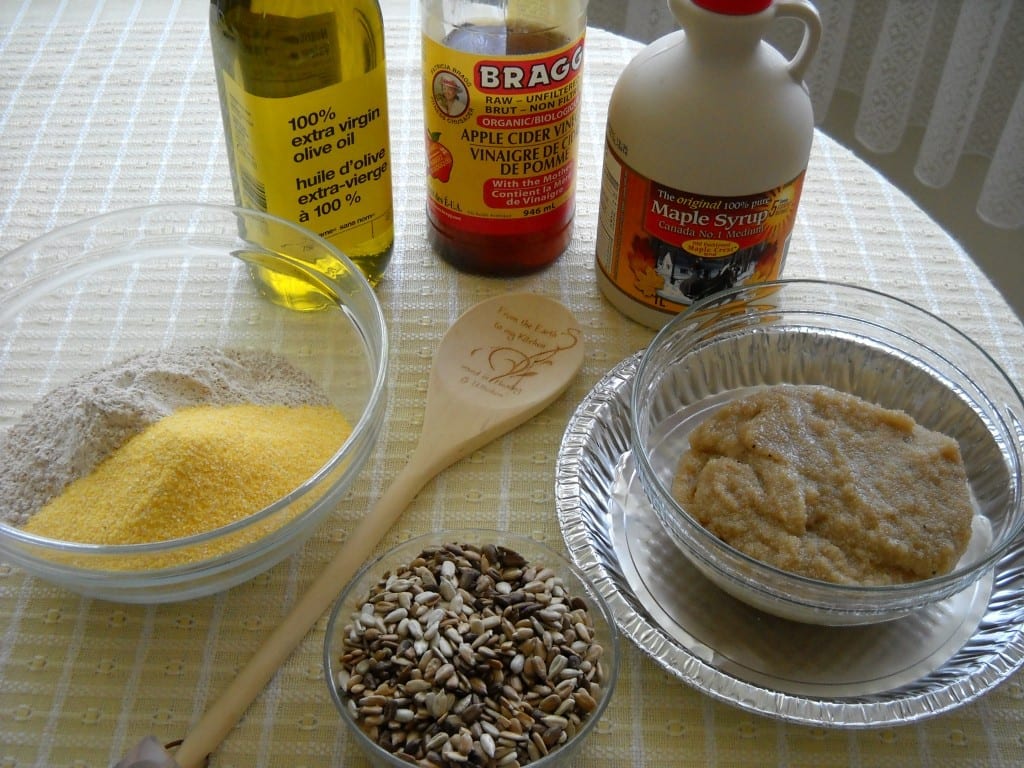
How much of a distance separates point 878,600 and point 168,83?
0.88 meters

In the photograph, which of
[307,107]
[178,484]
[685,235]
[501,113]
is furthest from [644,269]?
[178,484]

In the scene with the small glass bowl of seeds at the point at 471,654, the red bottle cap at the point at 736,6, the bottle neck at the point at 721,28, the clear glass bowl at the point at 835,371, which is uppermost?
the red bottle cap at the point at 736,6

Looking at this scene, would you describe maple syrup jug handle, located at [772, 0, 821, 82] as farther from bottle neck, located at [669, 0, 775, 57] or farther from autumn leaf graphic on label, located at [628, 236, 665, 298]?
autumn leaf graphic on label, located at [628, 236, 665, 298]

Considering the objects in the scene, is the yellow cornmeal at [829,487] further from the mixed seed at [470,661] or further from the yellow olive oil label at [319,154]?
the yellow olive oil label at [319,154]

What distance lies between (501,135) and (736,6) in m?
0.20

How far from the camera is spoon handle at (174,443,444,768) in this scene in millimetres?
560

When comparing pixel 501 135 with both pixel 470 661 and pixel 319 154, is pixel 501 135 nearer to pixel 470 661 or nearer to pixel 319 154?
pixel 319 154

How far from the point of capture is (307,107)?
692mm

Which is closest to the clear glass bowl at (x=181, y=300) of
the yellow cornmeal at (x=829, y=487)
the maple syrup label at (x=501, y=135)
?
the maple syrup label at (x=501, y=135)

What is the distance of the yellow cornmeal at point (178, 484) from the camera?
0.59m

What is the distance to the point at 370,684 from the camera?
0.55 meters

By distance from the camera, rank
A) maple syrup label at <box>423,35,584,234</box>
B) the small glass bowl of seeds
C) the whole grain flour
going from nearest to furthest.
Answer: the small glass bowl of seeds → the whole grain flour → maple syrup label at <box>423,35,584,234</box>

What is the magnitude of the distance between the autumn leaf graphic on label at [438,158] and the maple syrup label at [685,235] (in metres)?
0.12

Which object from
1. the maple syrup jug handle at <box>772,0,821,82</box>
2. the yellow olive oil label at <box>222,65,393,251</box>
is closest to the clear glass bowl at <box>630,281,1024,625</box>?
the maple syrup jug handle at <box>772,0,821,82</box>
